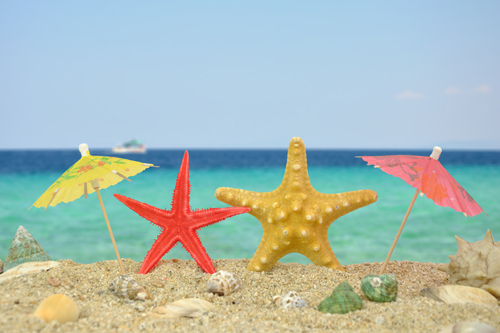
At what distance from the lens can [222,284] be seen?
337 cm

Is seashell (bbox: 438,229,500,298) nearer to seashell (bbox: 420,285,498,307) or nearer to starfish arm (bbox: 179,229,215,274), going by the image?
seashell (bbox: 420,285,498,307)

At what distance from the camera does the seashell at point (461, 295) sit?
3152 mm

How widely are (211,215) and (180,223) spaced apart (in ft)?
1.29

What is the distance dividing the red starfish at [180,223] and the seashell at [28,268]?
1.04 meters

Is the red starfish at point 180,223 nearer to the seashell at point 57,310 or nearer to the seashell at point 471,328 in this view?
the seashell at point 57,310

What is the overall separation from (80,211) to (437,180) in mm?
13073

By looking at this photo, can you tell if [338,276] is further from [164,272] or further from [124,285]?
[124,285]

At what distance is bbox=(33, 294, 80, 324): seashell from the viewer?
2.56m

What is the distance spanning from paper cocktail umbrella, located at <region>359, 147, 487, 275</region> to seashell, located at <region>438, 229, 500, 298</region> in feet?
1.16

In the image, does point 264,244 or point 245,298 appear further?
point 264,244

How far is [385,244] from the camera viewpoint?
32.7 feet

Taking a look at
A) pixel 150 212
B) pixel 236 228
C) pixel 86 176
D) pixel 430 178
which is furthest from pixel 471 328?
pixel 236 228

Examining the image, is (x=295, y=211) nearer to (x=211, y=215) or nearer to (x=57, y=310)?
(x=211, y=215)

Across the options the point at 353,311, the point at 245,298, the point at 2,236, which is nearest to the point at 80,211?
the point at 2,236
